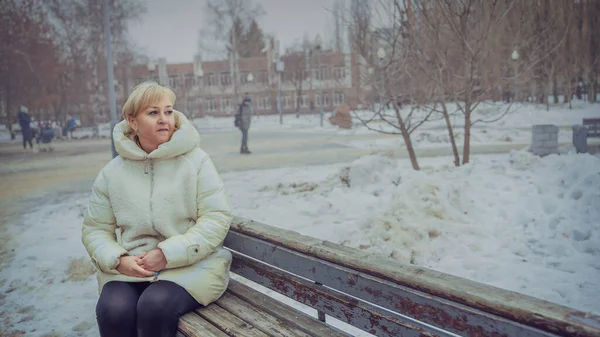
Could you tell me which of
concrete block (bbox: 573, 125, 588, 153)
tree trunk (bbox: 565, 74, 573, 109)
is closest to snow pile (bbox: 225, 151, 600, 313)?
tree trunk (bbox: 565, 74, 573, 109)

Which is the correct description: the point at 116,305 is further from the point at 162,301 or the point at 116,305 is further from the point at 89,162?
the point at 89,162

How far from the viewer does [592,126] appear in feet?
27.6

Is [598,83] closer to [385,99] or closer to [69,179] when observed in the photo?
[385,99]

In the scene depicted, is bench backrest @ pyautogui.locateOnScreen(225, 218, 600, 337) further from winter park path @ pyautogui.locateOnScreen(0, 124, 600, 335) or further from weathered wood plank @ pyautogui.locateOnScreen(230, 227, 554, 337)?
winter park path @ pyautogui.locateOnScreen(0, 124, 600, 335)

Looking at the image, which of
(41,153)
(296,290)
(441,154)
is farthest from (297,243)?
(41,153)

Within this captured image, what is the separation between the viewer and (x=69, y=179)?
10641 mm

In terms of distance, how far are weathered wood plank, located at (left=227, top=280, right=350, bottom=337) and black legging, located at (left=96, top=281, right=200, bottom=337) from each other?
367mm

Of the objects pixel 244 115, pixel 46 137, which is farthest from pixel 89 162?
pixel 46 137

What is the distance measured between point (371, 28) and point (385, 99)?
1.25 metres

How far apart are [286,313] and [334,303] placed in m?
0.34

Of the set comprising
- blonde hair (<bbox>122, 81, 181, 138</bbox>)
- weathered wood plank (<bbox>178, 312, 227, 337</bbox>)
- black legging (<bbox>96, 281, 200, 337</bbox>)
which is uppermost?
blonde hair (<bbox>122, 81, 181, 138</bbox>)

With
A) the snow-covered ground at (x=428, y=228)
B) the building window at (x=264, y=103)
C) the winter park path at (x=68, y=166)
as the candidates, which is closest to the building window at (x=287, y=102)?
the building window at (x=264, y=103)

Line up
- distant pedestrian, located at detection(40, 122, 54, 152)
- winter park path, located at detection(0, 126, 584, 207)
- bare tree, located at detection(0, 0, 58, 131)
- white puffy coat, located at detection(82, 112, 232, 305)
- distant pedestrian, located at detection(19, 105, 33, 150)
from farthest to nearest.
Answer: distant pedestrian, located at detection(40, 122, 54, 152) → distant pedestrian, located at detection(19, 105, 33, 150) → bare tree, located at detection(0, 0, 58, 131) → winter park path, located at detection(0, 126, 584, 207) → white puffy coat, located at detection(82, 112, 232, 305)

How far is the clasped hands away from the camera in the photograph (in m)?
2.23
